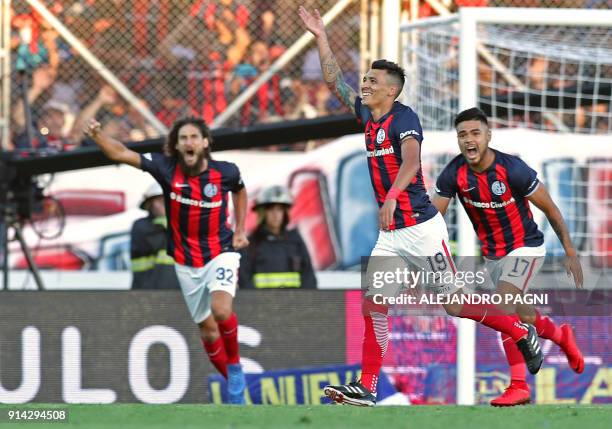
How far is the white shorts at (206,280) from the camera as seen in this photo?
9398mm

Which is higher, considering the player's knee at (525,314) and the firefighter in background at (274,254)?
the firefighter in background at (274,254)

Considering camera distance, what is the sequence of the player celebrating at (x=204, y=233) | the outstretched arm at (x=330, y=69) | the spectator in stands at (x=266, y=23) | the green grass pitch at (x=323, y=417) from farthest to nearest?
the spectator in stands at (x=266, y=23) → the player celebrating at (x=204, y=233) → the outstretched arm at (x=330, y=69) → the green grass pitch at (x=323, y=417)

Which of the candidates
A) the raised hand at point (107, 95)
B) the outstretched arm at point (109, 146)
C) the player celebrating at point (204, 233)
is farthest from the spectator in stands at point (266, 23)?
the outstretched arm at point (109, 146)

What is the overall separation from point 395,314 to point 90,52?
410 centimetres

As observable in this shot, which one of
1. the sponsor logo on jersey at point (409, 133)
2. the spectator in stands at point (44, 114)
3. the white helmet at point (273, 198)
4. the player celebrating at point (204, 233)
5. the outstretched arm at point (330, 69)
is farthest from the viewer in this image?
the spectator in stands at point (44, 114)

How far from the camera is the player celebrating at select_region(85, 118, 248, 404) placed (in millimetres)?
9289

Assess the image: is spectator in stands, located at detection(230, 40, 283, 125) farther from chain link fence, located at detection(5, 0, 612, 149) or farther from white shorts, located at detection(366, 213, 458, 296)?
white shorts, located at detection(366, 213, 458, 296)

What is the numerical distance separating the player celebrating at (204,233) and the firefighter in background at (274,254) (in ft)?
4.64

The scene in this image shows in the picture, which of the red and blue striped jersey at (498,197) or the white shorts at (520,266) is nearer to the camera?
the red and blue striped jersey at (498,197)

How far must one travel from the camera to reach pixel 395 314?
1041 cm

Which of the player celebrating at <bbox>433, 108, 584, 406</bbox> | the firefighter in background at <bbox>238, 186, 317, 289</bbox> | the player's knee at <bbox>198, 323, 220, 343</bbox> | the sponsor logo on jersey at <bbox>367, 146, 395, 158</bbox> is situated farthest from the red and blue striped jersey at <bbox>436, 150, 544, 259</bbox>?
the firefighter in background at <bbox>238, 186, 317, 289</bbox>

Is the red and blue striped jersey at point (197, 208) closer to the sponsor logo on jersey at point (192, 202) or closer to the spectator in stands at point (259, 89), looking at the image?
the sponsor logo on jersey at point (192, 202)

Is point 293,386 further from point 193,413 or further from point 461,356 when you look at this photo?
point 193,413

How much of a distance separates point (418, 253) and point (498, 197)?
706 mm
